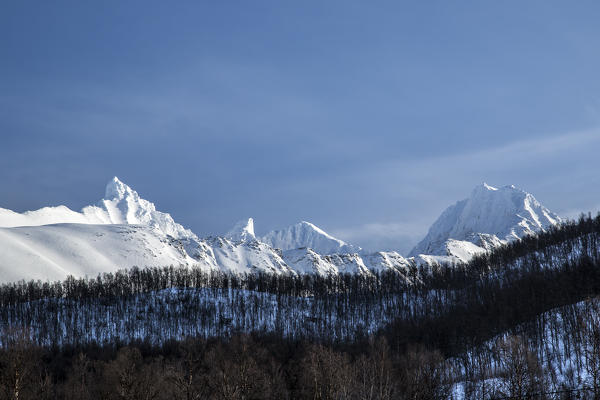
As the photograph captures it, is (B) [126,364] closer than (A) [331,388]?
No

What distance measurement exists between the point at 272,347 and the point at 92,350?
60710mm

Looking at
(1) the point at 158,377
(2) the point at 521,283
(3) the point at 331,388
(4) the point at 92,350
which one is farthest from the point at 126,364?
(2) the point at 521,283

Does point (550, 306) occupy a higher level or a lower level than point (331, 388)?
higher

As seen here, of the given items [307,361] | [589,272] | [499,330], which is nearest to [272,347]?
[307,361]

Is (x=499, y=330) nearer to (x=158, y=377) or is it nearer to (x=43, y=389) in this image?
(x=158, y=377)

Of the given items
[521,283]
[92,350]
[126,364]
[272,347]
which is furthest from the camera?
[521,283]

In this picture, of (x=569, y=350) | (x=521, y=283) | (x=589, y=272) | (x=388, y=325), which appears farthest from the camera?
(x=388, y=325)

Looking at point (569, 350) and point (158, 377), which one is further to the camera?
point (569, 350)

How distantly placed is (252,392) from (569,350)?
74.5 meters

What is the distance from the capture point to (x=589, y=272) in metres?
169

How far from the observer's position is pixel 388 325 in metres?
194

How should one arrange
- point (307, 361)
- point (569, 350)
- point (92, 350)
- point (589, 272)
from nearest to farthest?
point (307, 361) → point (569, 350) → point (92, 350) → point (589, 272)

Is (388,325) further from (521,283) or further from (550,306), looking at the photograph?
(550,306)

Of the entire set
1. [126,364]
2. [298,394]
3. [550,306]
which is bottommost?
[298,394]
